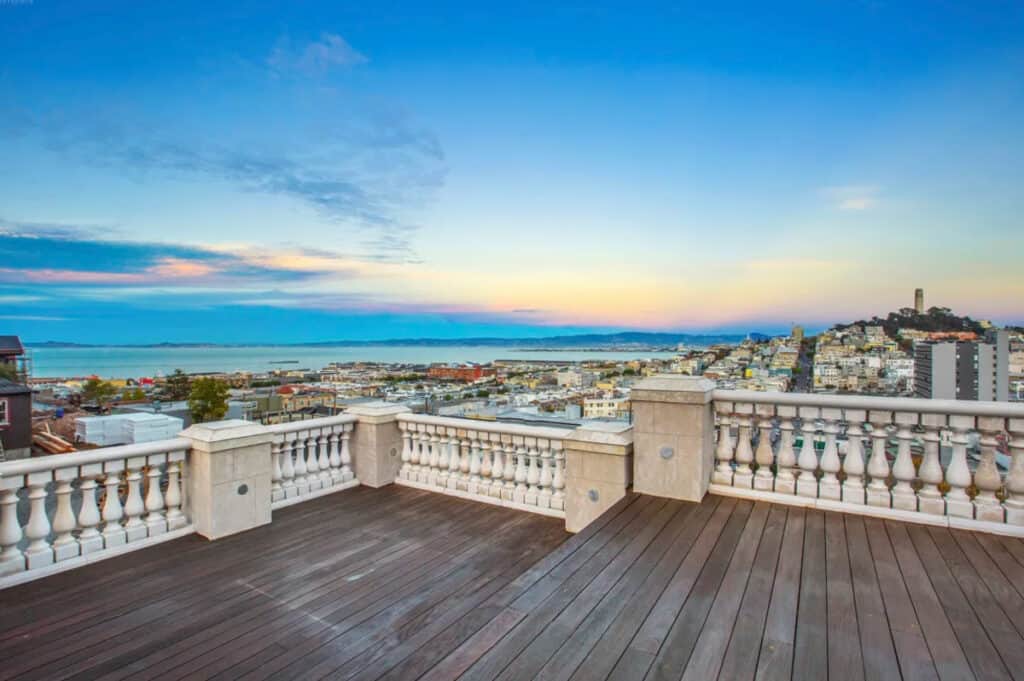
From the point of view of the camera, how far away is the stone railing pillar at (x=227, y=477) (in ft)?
13.0

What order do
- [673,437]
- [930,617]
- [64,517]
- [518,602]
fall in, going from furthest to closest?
[673,437] → [64,517] → [518,602] → [930,617]

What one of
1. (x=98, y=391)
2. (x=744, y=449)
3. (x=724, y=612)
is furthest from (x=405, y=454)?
(x=98, y=391)

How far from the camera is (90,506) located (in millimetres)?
3549

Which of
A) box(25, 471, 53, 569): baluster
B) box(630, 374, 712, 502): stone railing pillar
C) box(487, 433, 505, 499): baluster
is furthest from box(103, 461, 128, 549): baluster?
box(630, 374, 712, 502): stone railing pillar

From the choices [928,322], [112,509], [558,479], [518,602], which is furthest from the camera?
[928,322]

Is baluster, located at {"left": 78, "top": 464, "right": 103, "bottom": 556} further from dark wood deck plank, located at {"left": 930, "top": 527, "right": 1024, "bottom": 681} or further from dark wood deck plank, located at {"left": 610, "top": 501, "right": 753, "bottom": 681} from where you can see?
dark wood deck plank, located at {"left": 930, "top": 527, "right": 1024, "bottom": 681}

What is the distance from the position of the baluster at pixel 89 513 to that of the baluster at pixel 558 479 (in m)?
3.64

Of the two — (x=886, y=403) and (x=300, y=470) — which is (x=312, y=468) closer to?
(x=300, y=470)

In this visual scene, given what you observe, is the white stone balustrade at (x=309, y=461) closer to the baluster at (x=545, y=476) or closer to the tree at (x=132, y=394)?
the baluster at (x=545, y=476)

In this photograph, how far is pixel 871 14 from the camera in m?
6.77

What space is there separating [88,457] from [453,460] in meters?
3.03

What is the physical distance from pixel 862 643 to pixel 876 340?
654 centimetres

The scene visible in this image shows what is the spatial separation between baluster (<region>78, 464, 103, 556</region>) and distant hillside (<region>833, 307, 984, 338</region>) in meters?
9.59

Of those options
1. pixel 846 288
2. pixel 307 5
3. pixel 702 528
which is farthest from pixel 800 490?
pixel 307 5
